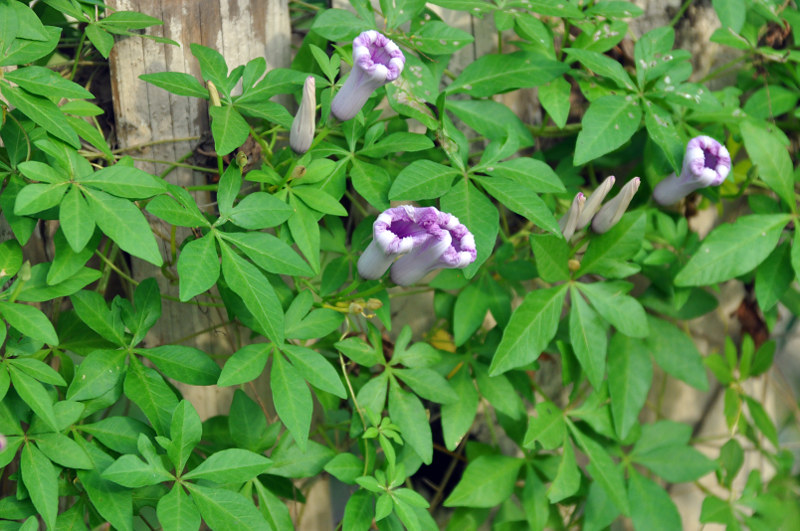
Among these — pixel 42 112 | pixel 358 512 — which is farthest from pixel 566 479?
pixel 42 112

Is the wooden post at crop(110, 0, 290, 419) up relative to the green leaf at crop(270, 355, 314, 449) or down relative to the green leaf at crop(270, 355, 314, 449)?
up

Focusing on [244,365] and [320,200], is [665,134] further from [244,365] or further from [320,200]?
[244,365]

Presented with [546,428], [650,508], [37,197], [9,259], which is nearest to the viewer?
[37,197]

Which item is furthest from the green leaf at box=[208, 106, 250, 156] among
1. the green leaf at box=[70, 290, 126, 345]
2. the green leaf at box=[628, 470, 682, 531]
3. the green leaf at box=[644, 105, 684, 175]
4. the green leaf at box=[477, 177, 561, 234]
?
the green leaf at box=[628, 470, 682, 531]

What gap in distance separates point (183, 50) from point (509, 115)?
72 centimetres

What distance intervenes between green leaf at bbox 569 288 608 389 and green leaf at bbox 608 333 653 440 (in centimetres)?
17

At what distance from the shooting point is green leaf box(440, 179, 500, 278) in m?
1.33

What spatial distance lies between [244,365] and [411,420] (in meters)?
0.36

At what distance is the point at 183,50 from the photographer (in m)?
1.56

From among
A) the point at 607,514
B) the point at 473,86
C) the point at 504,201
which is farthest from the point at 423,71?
the point at 607,514

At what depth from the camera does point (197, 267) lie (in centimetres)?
120

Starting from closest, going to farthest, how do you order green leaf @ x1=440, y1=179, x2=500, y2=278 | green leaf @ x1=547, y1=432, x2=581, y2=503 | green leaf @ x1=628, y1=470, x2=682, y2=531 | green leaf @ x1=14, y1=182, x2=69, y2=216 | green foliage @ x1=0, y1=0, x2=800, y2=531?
green leaf @ x1=14, y1=182, x2=69, y2=216 < green foliage @ x1=0, y1=0, x2=800, y2=531 < green leaf @ x1=440, y1=179, x2=500, y2=278 < green leaf @ x1=547, y1=432, x2=581, y2=503 < green leaf @ x1=628, y1=470, x2=682, y2=531

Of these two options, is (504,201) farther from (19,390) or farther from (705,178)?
(19,390)

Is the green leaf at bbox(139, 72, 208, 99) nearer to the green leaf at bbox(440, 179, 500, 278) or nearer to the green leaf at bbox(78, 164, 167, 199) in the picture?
the green leaf at bbox(78, 164, 167, 199)
